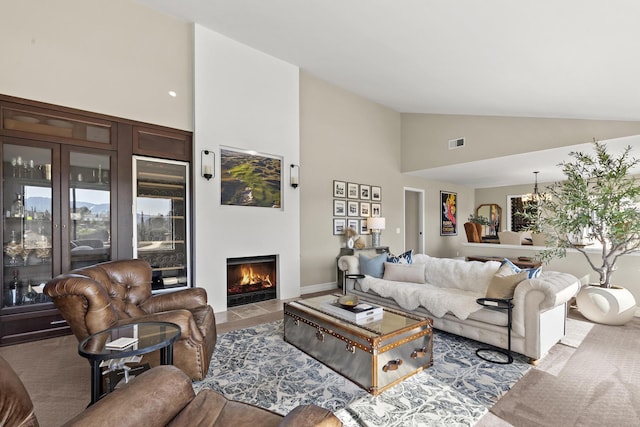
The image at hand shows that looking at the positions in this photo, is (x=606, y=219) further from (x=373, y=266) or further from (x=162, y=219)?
(x=162, y=219)

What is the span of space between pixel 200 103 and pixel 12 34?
1897 mm

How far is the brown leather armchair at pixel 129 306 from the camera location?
202cm

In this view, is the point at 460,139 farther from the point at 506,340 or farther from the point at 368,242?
the point at 506,340

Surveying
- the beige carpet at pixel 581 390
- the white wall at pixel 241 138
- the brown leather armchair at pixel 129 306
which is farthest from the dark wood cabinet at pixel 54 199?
the beige carpet at pixel 581 390

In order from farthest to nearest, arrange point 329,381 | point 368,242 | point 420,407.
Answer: point 368,242
point 329,381
point 420,407

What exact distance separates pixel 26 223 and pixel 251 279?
2785 mm

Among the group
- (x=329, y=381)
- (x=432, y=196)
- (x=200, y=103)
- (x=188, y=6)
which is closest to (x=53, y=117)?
(x=200, y=103)

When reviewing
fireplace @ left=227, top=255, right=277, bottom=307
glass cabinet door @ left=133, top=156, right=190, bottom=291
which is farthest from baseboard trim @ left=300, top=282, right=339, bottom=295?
glass cabinet door @ left=133, top=156, right=190, bottom=291

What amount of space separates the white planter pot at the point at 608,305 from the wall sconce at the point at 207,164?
505 cm

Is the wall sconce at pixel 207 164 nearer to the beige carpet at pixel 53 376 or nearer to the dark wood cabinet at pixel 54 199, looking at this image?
the dark wood cabinet at pixel 54 199

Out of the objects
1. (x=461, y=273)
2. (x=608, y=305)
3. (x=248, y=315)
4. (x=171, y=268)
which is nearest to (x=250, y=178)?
(x=171, y=268)

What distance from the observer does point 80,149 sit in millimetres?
3598

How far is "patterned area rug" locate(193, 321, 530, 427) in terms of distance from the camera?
1.99 metres

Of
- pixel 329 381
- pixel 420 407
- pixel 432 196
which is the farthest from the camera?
pixel 432 196
